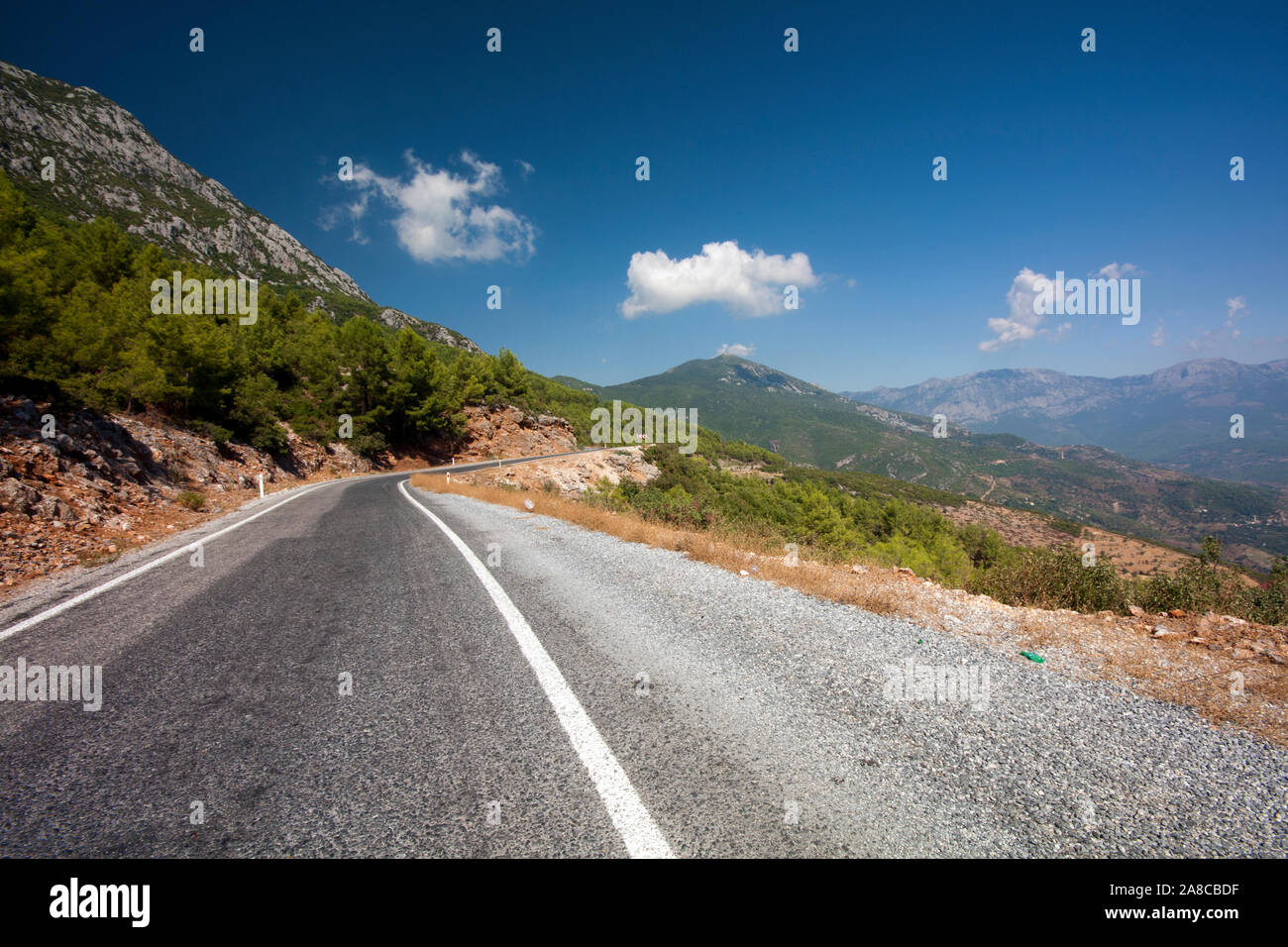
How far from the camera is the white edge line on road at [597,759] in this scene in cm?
196

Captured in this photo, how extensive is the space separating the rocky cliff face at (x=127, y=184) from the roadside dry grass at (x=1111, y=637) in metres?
122

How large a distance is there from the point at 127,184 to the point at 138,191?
6.77ft

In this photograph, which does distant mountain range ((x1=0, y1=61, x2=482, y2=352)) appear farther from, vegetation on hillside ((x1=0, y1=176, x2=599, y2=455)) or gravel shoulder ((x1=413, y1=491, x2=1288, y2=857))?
gravel shoulder ((x1=413, y1=491, x2=1288, y2=857))

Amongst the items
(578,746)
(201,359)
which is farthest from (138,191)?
(578,746)

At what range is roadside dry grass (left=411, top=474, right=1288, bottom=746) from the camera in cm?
323

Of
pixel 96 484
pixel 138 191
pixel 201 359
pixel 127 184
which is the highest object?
pixel 127 184

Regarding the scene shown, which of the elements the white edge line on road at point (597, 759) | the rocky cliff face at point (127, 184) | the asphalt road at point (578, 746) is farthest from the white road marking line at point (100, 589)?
the rocky cliff face at point (127, 184)

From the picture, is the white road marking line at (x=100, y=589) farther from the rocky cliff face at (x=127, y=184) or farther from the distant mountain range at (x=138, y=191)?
the rocky cliff face at (x=127, y=184)

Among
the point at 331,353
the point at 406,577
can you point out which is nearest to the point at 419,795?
the point at 406,577

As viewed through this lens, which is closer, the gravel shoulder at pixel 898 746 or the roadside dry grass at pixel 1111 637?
the gravel shoulder at pixel 898 746

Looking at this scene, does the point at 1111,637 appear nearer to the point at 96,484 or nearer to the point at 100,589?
the point at 100,589

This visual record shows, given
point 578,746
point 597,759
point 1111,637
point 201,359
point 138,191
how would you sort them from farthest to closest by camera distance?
point 138,191, point 201,359, point 1111,637, point 578,746, point 597,759

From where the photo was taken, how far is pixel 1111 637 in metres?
4.34
